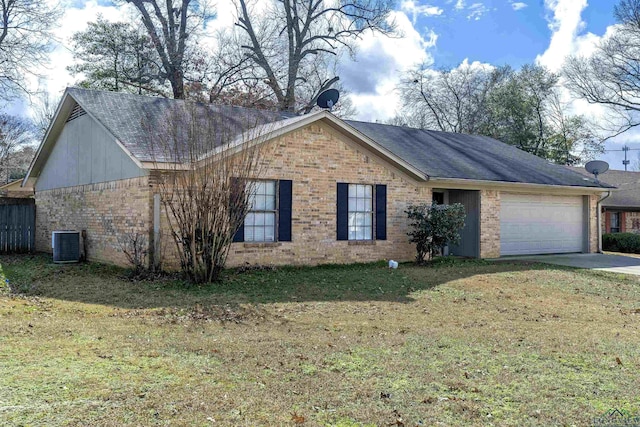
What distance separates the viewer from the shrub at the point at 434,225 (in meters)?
13.8

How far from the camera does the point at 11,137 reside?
1320 inches

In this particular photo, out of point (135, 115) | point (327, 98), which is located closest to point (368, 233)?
point (327, 98)

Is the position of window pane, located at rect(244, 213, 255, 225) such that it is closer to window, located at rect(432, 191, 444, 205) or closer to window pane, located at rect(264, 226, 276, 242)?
window pane, located at rect(264, 226, 276, 242)

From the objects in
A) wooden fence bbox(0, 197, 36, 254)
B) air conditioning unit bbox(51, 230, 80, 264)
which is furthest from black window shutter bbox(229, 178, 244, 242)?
wooden fence bbox(0, 197, 36, 254)

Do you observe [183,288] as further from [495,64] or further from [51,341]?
Result: [495,64]

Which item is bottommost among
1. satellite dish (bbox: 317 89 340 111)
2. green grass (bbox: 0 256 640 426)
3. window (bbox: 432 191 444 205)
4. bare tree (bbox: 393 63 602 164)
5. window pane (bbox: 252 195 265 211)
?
green grass (bbox: 0 256 640 426)

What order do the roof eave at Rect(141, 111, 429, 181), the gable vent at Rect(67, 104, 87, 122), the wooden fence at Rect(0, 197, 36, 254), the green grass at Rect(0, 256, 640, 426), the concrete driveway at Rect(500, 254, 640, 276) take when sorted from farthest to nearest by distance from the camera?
1. the wooden fence at Rect(0, 197, 36, 254)
2. the concrete driveway at Rect(500, 254, 640, 276)
3. the gable vent at Rect(67, 104, 87, 122)
4. the roof eave at Rect(141, 111, 429, 181)
5. the green grass at Rect(0, 256, 640, 426)

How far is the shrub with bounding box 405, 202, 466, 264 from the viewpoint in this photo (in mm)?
13758

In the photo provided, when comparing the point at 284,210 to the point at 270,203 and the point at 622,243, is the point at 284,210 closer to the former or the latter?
the point at 270,203

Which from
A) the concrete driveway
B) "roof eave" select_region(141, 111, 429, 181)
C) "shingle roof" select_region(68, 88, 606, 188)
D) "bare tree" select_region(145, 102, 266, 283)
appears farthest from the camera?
the concrete driveway

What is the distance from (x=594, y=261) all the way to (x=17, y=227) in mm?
18413

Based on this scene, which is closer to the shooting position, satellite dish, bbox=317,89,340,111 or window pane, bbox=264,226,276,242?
window pane, bbox=264,226,276,242

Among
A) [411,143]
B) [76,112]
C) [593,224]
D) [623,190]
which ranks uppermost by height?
[76,112]

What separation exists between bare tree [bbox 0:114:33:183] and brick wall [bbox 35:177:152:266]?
62.4 feet
